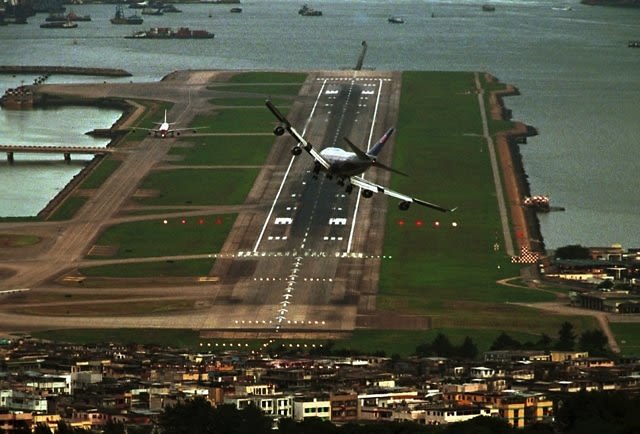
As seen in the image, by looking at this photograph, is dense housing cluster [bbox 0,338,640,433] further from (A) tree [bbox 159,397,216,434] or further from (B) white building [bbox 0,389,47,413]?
(A) tree [bbox 159,397,216,434]

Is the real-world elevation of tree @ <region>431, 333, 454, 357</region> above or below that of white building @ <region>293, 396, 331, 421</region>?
above

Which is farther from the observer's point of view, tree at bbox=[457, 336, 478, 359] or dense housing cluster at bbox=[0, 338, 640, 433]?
tree at bbox=[457, 336, 478, 359]

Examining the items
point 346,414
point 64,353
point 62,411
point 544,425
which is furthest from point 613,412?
point 64,353

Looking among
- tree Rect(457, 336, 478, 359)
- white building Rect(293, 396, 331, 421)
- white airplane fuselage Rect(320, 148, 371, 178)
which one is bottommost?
white building Rect(293, 396, 331, 421)

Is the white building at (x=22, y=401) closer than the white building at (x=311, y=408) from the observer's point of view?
Yes

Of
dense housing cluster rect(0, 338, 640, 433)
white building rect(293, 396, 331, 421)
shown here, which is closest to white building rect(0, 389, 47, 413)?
dense housing cluster rect(0, 338, 640, 433)

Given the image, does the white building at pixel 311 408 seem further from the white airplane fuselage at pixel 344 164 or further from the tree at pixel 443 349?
the tree at pixel 443 349

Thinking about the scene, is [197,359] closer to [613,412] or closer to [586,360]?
[586,360]

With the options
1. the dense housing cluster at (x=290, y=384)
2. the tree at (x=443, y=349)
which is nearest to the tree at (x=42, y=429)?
the dense housing cluster at (x=290, y=384)

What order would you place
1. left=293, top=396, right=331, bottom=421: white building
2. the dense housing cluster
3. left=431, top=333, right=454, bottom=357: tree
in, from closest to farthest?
the dense housing cluster → left=293, top=396, right=331, bottom=421: white building → left=431, top=333, right=454, bottom=357: tree

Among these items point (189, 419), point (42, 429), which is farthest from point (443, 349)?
point (42, 429)

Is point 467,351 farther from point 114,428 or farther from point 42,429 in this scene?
point 42,429
